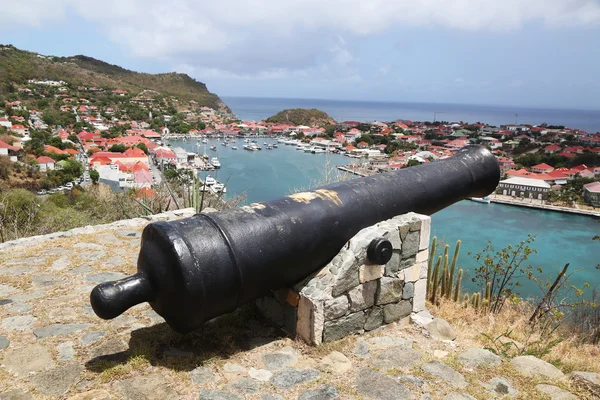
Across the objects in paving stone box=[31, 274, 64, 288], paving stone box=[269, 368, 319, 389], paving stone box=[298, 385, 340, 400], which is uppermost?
paving stone box=[298, 385, 340, 400]

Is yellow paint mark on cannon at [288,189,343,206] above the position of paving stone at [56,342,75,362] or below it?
above

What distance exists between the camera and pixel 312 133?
297 feet

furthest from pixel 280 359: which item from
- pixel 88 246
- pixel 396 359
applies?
pixel 88 246

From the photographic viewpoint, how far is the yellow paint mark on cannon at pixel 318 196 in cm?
288

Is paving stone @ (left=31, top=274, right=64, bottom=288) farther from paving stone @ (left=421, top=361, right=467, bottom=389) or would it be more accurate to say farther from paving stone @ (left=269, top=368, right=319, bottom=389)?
paving stone @ (left=421, top=361, right=467, bottom=389)

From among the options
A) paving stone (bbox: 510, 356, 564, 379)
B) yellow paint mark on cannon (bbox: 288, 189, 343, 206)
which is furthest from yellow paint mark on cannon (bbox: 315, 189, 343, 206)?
paving stone (bbox: 510, 356, 564, 379)

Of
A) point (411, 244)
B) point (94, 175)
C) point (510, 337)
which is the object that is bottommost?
point (94, 175)

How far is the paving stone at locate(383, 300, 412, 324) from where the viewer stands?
3.24 m

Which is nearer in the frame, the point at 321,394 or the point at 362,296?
the point at 321,394

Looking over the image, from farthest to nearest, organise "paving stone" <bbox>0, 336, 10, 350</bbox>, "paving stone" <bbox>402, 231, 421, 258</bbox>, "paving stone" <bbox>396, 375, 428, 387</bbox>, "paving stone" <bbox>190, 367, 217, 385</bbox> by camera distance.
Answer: "paving stone" <bbox>402, 231, 421, 258</bbox> → "paving stone" <bbox>0, 336, 10, 350</bbox> → "paving stone" <bbox>396, 375, 428, 387</bbox> → "paving stone" <bbox>190, 367, 217, 385</bbox>

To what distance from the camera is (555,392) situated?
99.9 inches

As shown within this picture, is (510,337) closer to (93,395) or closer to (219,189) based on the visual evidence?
(93,395)

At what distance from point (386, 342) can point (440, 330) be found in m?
0.52

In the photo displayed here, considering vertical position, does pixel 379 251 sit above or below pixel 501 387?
above
